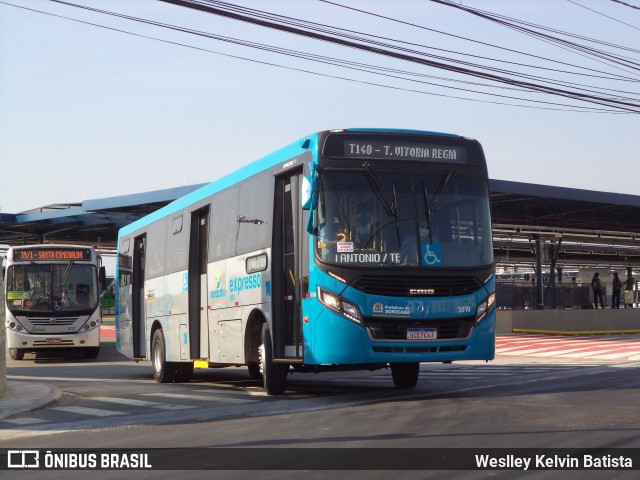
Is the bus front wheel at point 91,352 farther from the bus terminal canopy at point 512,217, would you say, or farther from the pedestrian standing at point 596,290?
the pedestrian standing at point 596,290

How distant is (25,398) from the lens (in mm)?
15477

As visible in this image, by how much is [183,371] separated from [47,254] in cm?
1223

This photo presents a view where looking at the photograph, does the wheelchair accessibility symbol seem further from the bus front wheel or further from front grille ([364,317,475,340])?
the bus front wheel

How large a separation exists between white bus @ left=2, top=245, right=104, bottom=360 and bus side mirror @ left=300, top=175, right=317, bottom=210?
19059 millimetres

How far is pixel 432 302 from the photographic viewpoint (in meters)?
13.4

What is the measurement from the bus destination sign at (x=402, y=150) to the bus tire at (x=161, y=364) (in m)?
8.30

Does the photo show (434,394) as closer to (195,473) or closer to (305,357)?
(305,357)

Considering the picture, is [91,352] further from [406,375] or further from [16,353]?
[406,375]

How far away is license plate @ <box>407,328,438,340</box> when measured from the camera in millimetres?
13320

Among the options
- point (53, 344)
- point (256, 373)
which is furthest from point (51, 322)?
point (256, 373)

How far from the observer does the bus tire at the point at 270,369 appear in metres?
14.7

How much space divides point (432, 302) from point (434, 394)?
200cm

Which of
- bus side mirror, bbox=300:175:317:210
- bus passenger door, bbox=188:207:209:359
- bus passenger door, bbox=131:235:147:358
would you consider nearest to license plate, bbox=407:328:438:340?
bus side mirror, bbox=300:175:317:210

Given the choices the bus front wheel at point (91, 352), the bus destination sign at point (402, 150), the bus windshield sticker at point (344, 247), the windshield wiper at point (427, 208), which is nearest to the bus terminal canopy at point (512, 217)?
the bus front wheel at point (91, 352)
